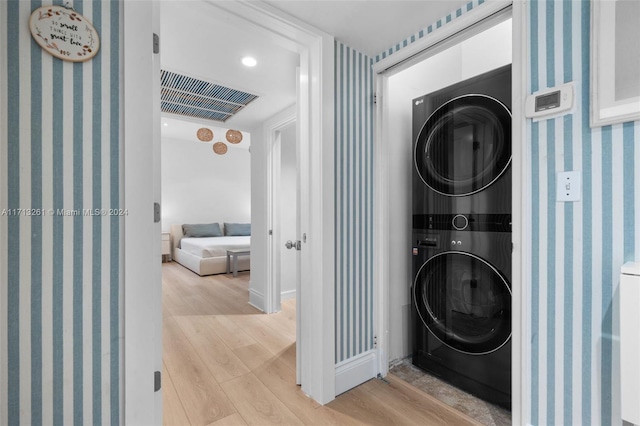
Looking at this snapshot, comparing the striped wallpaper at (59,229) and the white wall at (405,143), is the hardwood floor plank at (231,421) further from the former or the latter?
the white wall at (405,143)

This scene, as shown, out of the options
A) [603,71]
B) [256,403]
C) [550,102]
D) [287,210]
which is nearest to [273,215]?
[287,210]

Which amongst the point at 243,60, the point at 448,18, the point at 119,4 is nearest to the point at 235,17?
the point at 119,4

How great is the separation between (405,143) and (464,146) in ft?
1.86

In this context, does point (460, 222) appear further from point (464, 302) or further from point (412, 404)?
point (412, 404)

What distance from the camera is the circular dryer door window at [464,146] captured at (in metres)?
1.69

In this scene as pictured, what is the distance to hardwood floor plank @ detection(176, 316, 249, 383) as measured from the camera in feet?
6.92

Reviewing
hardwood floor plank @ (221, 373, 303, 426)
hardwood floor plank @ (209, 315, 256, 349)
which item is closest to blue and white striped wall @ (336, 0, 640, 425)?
hardwood floor plank @ (221, 373, 303, 426)

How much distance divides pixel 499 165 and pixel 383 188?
0.70 metres

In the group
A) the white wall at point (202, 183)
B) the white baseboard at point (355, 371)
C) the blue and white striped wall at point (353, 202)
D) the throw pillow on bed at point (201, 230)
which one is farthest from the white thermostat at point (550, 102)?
the throw pillow on bed at point (201, 230)

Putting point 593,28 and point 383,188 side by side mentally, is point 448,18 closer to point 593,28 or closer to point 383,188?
point 593,28

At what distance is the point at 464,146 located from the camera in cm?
185

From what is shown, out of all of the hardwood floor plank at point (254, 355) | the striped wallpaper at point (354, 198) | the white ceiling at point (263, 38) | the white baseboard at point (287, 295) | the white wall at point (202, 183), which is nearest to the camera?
the white ceiling at point (263, 38)

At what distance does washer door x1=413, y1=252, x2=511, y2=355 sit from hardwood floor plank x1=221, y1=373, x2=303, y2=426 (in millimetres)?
1053

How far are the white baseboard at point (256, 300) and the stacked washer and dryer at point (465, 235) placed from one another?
1.86m
